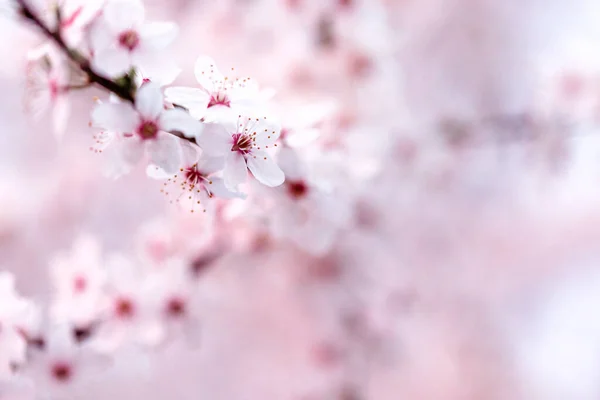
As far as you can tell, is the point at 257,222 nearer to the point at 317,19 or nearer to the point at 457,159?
the point at 317,19

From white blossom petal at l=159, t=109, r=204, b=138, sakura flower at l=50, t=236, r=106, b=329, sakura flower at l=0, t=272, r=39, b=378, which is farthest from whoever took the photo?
sakura flower at l=50, t=236, r=106, b=329

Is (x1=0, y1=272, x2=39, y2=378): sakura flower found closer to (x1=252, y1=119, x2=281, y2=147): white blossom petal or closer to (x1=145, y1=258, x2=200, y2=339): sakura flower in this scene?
(x1=145, y1=258, x2=200, y2=339): sakura flower

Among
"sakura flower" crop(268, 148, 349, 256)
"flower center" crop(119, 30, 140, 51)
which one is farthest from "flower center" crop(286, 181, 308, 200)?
"flower center" crop(119, 30, 140, 51)

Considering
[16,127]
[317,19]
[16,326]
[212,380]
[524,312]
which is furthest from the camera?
[524,312]

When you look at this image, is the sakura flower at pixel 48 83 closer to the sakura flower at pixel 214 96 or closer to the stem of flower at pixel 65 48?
the stem of flower at pixel 65 48

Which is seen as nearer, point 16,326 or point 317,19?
point 16,326

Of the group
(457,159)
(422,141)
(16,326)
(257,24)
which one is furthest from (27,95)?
(457,159)

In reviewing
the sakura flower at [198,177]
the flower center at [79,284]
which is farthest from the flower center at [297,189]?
the flower center at [79,284]
